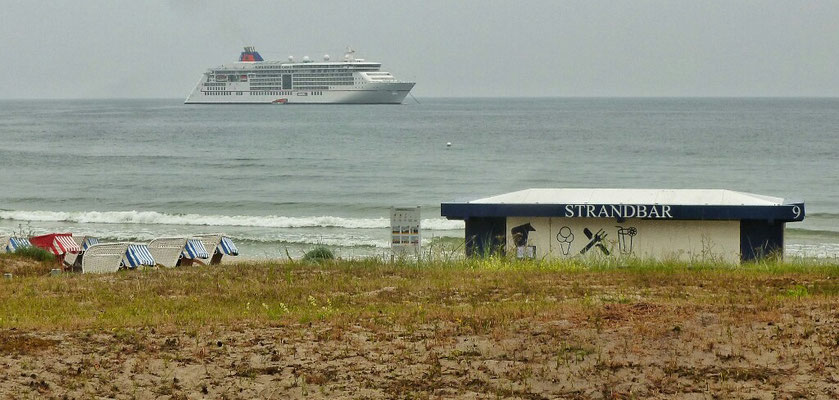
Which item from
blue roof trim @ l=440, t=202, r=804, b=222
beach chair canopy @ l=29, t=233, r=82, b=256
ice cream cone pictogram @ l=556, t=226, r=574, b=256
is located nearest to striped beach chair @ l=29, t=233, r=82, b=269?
beach chair canopy @ l=29, t=233, r=82, b=256

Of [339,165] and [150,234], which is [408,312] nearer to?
[150,234]

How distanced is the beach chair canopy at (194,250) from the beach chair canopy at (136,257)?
96 cm

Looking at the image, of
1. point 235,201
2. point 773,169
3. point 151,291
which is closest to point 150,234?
point 235,201

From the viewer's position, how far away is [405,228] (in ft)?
42.1

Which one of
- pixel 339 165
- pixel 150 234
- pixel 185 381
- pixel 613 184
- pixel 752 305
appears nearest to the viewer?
pixel 185 381

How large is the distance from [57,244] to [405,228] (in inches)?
269

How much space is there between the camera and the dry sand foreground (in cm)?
587

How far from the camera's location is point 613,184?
40.0m

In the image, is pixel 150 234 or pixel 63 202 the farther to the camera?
pixel 63 202

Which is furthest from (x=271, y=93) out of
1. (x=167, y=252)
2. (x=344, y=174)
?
(x=167, y=252)

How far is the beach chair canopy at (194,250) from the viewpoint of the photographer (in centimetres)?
1521

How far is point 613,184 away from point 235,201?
13.8 m

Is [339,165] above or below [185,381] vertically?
above

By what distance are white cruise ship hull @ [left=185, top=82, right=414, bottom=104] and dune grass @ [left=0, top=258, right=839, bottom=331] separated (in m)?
132
